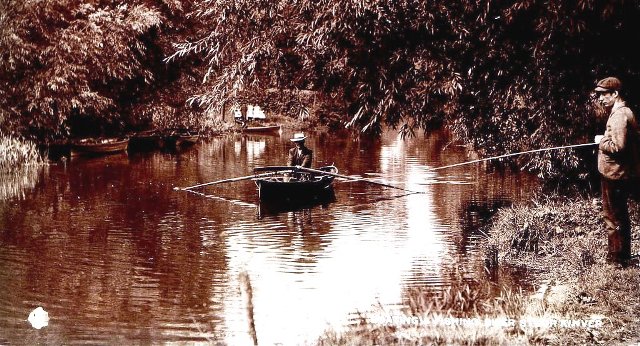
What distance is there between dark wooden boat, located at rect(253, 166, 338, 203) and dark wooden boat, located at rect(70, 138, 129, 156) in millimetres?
14137

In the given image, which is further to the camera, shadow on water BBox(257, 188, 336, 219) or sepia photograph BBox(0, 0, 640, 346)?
shadow on water BBox(257, 188, 336, 219)

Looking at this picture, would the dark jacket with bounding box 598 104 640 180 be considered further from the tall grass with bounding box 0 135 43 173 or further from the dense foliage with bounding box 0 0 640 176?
the tall grass with bounding box 0 135 43 173

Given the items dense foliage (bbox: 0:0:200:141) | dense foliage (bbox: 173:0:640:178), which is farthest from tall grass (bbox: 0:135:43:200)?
dense foliage (bbox: 173:0:640:178)

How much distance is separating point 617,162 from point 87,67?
2527cm

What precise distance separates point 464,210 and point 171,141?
2158 cm

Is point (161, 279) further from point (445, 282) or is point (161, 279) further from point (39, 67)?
point (39, 67)

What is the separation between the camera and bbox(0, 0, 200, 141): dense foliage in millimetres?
25406

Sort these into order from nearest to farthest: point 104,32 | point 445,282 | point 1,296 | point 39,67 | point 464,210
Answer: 1. point 1,296
2. point 445,282
3. point 464,210
4. point 39,67
5. point 104,32

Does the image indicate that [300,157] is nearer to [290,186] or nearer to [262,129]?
[290,186]

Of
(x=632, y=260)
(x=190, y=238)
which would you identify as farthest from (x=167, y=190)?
(x=632, y=260)

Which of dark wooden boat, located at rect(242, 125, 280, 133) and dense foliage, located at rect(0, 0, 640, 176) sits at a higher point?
dark wooden boat, located at rect(242, 125, 280, 133)

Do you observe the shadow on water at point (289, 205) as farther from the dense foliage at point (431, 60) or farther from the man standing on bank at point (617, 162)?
the man standing on bank at point (617, 162)

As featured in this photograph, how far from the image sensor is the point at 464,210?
16.0 meters

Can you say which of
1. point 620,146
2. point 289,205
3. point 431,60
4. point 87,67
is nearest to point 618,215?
point 620,146
